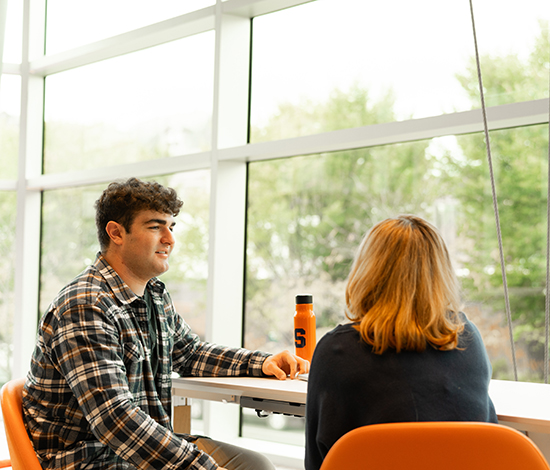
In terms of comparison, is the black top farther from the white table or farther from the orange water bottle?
the orange water bottle

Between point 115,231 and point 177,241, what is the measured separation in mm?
1675

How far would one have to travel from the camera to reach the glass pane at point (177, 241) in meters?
3.28

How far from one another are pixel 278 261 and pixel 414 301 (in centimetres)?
193

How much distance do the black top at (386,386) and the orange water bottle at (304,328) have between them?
2.32ft

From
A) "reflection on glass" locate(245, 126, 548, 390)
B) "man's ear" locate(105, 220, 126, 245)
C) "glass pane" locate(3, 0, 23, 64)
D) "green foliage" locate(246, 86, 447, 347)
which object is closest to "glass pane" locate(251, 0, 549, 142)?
"green foliage" locate(246, 86, 447, 347)

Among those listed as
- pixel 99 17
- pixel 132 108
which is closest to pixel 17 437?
pixel 132 108

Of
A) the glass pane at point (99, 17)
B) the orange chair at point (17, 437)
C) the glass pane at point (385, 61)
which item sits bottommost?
the orange chair at point (17, 437)

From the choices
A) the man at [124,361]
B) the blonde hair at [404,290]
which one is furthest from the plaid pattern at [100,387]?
the blonde hair at [404,290]

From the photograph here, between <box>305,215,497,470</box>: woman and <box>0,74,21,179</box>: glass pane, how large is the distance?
347 centimetres

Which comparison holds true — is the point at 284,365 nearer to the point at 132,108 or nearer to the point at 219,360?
the point at 219,360

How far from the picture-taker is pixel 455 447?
0.87 metres

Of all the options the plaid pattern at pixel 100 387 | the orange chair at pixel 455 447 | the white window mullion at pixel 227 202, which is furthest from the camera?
the white window mullion at pixel 227 202

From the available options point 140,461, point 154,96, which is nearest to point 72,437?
point 140,461

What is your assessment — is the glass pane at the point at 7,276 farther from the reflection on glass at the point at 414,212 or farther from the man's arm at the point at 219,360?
the man's arm at the point at 219,360
